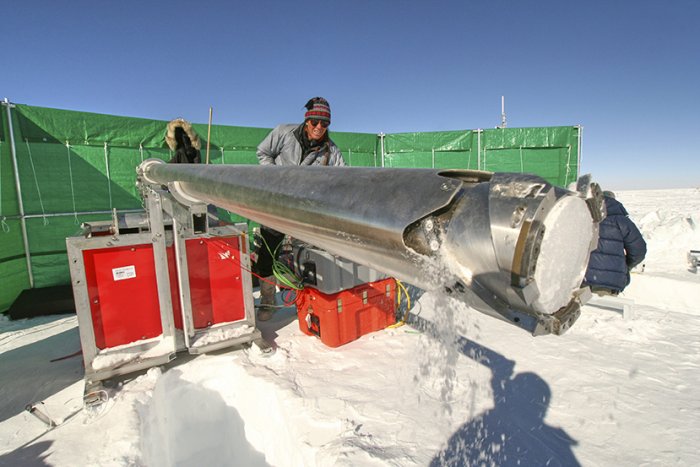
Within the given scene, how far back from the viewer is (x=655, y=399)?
104 inches

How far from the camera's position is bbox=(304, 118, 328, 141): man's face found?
3.21 meters

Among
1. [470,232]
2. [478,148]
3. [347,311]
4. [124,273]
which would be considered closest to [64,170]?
[124,273]

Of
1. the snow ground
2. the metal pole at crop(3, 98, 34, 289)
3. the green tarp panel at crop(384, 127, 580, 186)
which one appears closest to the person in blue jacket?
the snow ground

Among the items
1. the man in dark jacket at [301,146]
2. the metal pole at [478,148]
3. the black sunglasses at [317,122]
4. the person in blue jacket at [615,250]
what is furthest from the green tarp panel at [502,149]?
the black sunglasses at [317,122]

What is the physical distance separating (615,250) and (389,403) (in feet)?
8.09

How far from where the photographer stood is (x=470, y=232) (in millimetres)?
646

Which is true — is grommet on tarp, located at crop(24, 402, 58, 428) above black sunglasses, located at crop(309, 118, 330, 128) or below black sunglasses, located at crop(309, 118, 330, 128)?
below

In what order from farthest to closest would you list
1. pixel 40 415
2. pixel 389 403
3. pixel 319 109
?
pixel 319 109, pixel 389 403, pixel 40 415

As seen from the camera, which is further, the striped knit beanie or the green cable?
the green cable

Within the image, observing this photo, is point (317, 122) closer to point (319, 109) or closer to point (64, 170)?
point (319, 109)

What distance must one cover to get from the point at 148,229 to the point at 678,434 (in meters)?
4.27

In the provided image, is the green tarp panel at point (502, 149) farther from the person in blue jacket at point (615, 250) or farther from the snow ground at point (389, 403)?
the person in blue jacket at point (615, 250)

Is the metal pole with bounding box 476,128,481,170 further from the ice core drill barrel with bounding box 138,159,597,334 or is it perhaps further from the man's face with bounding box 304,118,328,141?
the ice core drill barrel with bounding box 138,159,597,334

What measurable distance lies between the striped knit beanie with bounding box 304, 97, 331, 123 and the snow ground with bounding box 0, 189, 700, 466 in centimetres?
217
